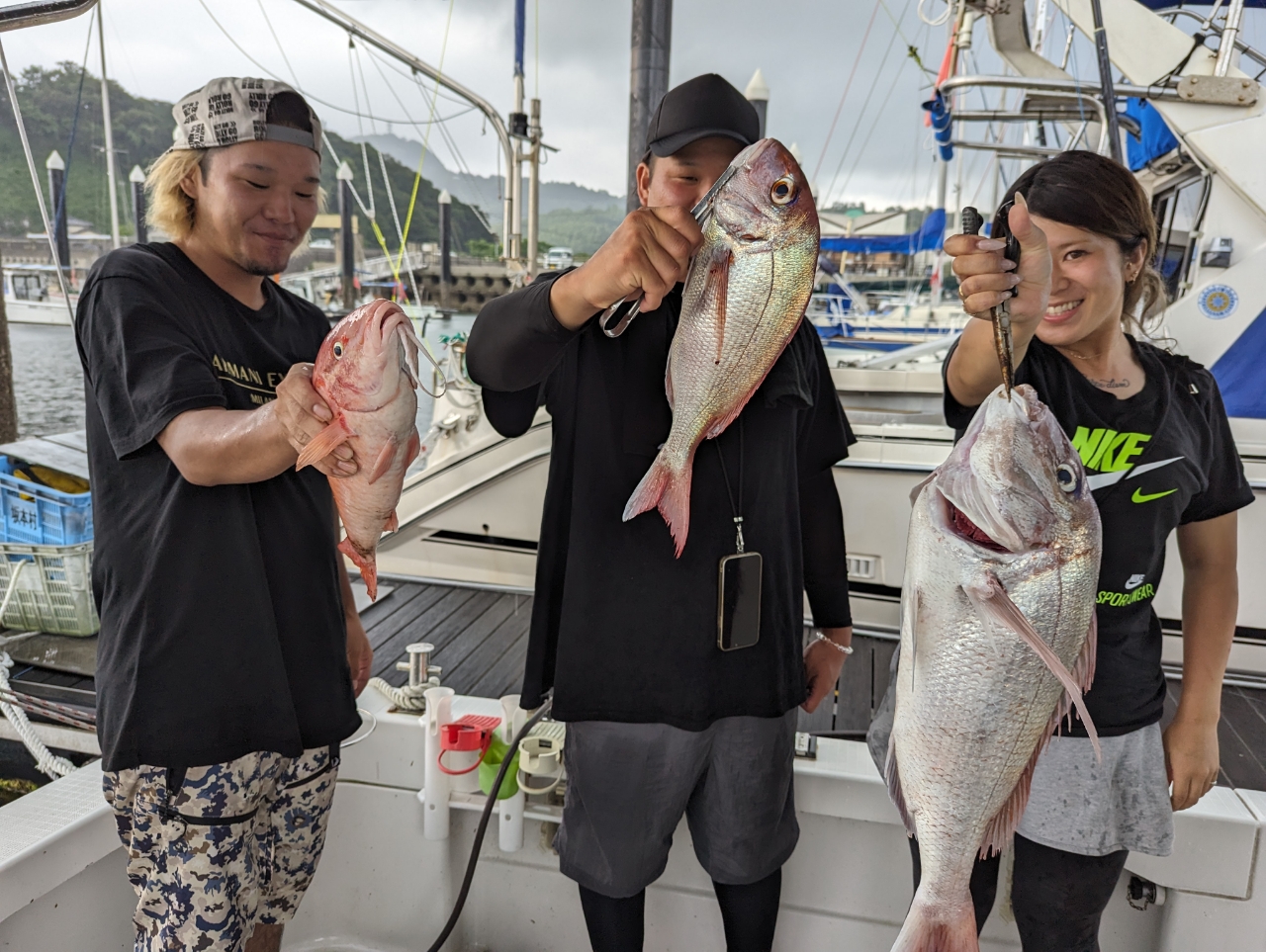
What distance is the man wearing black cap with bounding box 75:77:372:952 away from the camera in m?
1.53

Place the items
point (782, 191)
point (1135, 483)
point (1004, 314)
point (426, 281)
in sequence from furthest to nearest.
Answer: point (426, 281) < point (1135, 483) < point (1004, 314) < point (782, 191)

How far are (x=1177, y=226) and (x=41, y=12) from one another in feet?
18.2

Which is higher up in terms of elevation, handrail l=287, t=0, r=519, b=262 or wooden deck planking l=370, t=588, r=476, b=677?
handrail l=287, t=0, r=519, b=262

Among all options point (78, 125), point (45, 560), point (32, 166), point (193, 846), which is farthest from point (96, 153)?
point (193, 846)

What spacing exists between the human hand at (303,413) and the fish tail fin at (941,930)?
1320 mm

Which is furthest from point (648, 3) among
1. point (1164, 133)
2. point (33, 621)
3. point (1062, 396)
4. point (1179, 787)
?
point (33, 621)

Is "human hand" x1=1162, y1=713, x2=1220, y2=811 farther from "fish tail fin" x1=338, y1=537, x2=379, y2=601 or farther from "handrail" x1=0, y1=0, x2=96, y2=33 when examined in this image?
"handrail" x1=0, y1=0, x2=96, y2=33

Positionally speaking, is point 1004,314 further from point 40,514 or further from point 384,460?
point 40,514

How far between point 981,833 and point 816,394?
1.04 m

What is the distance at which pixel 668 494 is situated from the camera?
1390mm

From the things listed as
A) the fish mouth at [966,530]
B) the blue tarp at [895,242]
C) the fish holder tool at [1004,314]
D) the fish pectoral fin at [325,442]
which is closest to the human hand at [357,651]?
the fish pectoral fin at [325,442]

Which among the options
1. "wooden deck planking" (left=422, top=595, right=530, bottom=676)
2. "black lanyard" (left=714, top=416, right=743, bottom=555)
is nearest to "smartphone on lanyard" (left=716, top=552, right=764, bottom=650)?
"black lanyard" (left=714, top=416, right=743, bottom=555)

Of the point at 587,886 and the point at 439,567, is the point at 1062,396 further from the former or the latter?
the point at 439,567

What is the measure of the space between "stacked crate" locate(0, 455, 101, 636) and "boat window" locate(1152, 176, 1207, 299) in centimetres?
622
